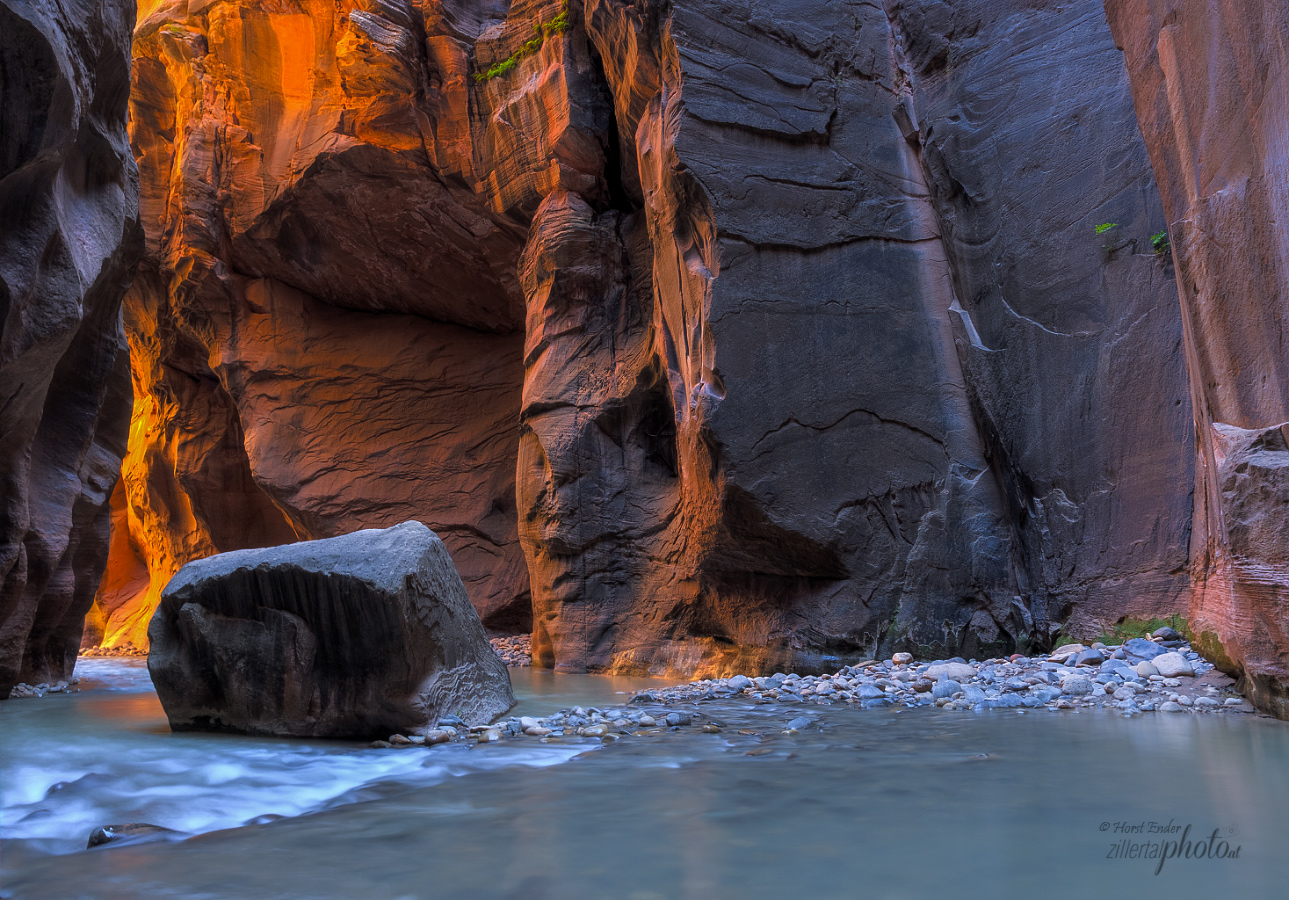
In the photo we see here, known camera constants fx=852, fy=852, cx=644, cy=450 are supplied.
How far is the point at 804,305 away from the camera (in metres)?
7.85

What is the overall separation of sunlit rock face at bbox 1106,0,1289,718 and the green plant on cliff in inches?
294

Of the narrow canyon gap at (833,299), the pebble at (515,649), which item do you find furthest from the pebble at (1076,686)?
the pebble at (515,649)

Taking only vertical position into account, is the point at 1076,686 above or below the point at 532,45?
below

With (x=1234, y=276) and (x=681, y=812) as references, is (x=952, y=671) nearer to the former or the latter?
(x=1234, y=276)

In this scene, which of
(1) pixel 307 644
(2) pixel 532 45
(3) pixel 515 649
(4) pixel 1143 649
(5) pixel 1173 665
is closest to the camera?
(1) pixel 307 644

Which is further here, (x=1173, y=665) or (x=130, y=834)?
(x=1173, y=665)

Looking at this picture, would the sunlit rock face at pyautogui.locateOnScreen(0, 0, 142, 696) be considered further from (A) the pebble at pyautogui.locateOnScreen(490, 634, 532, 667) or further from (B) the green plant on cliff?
(B) the green plant on cliff

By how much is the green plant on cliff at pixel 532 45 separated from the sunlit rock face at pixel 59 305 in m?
6.31

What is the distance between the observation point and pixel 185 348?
1642cm

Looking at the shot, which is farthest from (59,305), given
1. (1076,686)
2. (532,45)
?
(532,45)

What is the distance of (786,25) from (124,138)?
597cm

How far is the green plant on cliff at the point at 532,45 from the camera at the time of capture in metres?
10.9

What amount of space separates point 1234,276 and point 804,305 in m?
3.81

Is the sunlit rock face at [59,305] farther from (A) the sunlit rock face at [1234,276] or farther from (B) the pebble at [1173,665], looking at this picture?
(B) the pebble at [1173,665]
